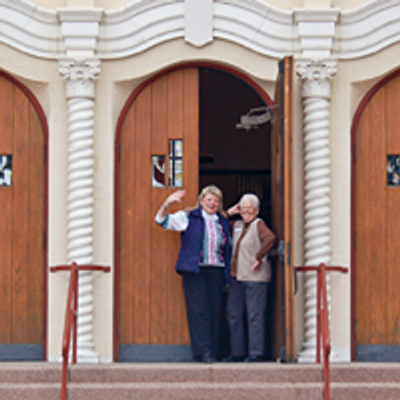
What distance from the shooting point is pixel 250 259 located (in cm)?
957

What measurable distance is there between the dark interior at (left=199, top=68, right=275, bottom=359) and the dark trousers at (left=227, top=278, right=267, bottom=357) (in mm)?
4183

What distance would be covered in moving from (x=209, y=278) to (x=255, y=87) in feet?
6.08

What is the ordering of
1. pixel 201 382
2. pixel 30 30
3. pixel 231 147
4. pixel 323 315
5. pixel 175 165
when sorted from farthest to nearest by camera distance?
pixel 231 147
pixel 175 165
pixel 30 30
pixel 201 382
pixel 323 315

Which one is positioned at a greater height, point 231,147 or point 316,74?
point 316,74

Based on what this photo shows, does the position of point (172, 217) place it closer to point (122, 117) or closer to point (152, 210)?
point (152, 210)

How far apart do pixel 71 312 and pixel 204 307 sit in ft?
4.85

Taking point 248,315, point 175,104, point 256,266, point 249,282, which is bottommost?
point 248,315

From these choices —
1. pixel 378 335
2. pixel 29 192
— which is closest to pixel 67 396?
pixel 29 192

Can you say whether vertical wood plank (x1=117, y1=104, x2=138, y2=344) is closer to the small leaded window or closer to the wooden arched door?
the wooden arched door

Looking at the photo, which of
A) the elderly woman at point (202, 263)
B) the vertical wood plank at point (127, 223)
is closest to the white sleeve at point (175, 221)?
the elderly woman at point (202, 263)

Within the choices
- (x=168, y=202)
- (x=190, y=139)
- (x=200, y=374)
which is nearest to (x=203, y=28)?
(x=190, y=139)

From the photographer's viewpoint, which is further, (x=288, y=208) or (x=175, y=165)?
(x=175, y=165)

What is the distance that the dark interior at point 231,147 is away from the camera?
13.7 m

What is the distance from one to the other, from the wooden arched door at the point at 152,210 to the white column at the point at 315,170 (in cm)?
104
